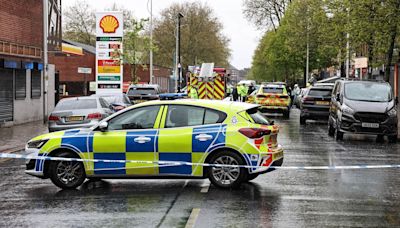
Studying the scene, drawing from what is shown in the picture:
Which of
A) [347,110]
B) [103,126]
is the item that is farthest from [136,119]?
[347,110]

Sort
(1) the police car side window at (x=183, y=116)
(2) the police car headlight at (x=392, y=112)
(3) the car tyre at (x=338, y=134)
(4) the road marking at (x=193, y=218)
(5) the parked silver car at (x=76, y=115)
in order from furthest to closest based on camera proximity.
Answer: (3) the car tyre at (x=338, y=134) → (2) the police car headlight at (x=392, y=112) → (5) the parked silver car at (x=76, y=115) → (1) the police car side window at (x=183, y=116) → (4) the road marking at (x=193, y=218)

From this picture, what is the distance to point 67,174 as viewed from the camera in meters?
9.95

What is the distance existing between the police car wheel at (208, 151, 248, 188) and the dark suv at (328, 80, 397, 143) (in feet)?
30.6

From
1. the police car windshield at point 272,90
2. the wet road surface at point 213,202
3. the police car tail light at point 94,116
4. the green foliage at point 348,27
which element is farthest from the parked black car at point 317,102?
the wet road surface at point 213,202

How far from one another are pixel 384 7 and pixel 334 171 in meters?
12.3

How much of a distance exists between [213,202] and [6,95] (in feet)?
57.7

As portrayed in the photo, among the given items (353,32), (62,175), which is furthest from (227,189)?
(353,32)

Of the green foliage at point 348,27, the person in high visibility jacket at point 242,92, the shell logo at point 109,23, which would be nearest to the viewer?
the green foliage at point 348,27

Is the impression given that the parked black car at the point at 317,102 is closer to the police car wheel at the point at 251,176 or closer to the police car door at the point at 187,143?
the police car wheel at the point at 251,176

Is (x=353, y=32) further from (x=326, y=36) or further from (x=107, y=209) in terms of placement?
(x=107, y=209)

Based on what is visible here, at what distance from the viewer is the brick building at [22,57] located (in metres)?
23.8

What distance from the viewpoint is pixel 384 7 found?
2242 cm

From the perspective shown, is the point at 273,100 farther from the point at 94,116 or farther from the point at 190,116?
the point at 190,116

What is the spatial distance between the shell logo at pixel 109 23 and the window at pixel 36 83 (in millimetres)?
3703
